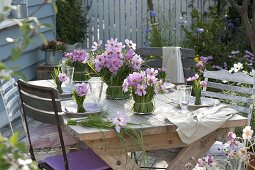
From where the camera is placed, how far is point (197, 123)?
3.15m

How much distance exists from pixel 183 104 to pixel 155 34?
4.21m

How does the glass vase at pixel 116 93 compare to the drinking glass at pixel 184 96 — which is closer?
the drinking glass at pixel 184 96

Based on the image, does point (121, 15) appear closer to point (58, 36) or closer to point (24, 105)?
point (58, 36)

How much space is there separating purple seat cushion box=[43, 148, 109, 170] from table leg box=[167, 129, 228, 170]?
409 mm

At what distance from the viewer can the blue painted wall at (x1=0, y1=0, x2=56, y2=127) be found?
5797mm

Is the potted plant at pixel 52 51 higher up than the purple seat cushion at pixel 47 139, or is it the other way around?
the potted plant at pixel 52 51

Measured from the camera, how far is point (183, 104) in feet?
11.4

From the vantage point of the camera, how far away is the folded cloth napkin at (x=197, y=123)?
3123 millimetres

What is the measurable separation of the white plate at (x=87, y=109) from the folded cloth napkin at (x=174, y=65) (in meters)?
1.39

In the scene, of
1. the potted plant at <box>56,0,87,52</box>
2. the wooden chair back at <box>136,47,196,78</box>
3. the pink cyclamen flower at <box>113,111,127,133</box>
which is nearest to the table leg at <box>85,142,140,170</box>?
the pink cyclamen flower at <box>113,111,127,133</box>

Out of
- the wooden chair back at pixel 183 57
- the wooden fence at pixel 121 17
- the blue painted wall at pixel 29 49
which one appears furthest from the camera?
the wooden fence at pixel 121 17

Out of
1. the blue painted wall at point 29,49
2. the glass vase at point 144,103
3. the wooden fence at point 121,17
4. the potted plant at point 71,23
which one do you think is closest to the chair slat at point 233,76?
the glass vase at point 144,103

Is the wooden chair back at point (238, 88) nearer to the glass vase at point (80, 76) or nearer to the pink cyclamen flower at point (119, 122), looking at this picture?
the glass vase at point (80, 76)

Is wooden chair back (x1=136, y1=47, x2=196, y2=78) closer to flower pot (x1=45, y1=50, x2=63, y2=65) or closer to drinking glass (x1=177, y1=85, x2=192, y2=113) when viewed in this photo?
drinking glass (x1=177, y1=85, x2=192, y2=113)
